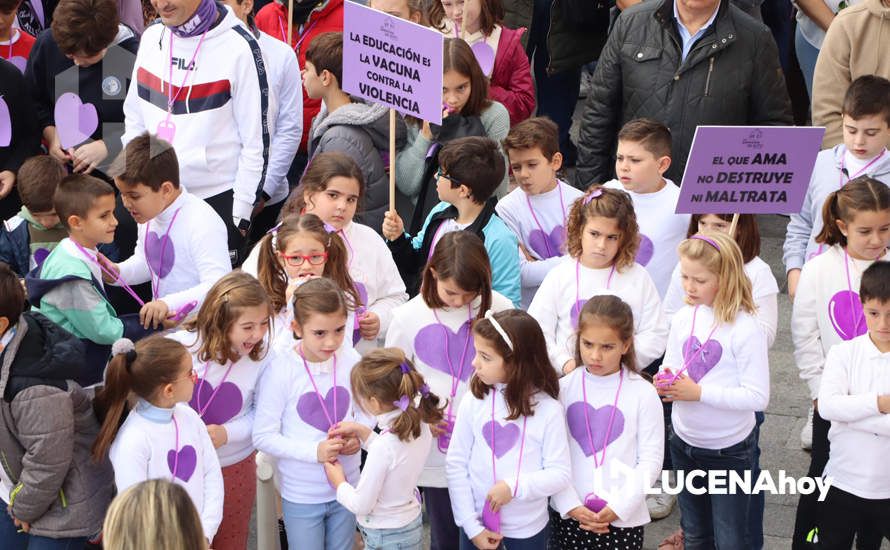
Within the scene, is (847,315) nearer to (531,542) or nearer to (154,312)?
(531,542)

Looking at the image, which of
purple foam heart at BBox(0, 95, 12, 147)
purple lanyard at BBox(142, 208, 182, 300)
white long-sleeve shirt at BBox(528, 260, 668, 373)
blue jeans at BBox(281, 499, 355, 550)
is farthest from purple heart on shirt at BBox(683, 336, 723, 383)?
purple foam heart at BBox(0, 95, 12, 147)

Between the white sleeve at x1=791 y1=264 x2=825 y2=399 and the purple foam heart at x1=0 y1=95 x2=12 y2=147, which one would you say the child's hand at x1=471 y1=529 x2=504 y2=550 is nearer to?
the white sleeve at x1=791 y1=264 x2=825 y2=399

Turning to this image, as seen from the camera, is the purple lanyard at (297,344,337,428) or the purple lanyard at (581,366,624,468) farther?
the purple lanyard at (297,344,337,428)

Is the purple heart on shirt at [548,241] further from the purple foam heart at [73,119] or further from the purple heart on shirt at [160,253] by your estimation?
the purple foam heart at [73,119]

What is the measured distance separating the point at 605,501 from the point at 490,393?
1.97 ft

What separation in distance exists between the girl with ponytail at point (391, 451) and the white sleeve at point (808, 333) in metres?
1.68

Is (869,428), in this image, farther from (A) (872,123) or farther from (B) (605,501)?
(A) (872,123)

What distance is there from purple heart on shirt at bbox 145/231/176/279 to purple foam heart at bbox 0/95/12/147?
149cm

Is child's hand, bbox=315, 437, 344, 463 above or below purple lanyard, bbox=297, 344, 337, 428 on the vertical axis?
below

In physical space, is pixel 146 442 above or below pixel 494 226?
below

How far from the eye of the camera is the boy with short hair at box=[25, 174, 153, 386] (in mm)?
5574

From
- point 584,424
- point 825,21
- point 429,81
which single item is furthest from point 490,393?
point 825,21

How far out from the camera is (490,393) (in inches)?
206

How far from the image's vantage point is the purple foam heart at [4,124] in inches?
280
